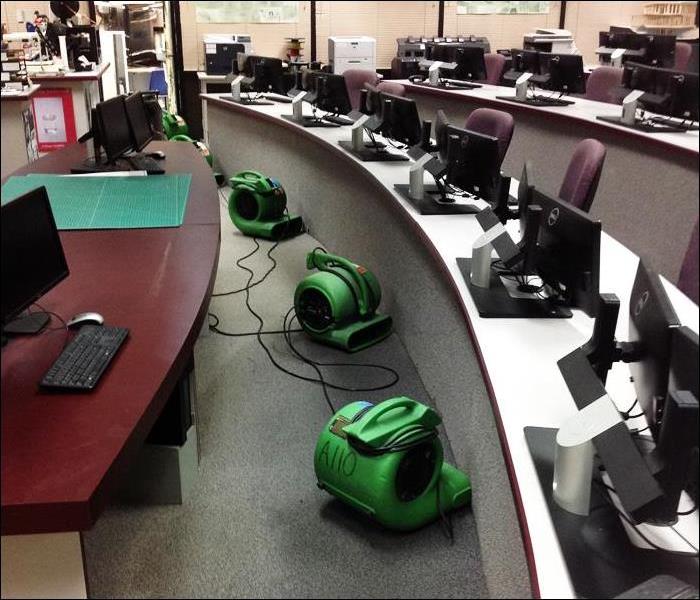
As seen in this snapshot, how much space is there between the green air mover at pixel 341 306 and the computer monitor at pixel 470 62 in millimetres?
3522

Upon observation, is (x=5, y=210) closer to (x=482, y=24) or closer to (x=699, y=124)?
(x=699, y=124)

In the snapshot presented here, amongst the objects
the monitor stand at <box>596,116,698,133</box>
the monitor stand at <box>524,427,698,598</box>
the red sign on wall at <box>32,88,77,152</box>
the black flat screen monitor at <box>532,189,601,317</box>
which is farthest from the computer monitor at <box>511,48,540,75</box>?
the monitor stand at <box>524,427,698,598</box>

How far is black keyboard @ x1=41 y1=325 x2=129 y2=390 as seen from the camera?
1422 mm

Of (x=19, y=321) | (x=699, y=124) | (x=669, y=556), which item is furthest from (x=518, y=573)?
(x=699, y=124)

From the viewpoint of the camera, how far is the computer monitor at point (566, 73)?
501 cm

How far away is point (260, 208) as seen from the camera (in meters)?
4.95

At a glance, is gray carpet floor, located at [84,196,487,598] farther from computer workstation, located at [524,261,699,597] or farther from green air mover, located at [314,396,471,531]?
computer workstation, located at [524,261,699,597]

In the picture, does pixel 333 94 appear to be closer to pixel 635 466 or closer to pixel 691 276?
pixel 691 276

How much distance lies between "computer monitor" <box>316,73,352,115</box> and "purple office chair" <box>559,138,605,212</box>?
2251 millimetres

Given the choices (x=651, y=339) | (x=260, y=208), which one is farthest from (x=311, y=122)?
(x=651, y=339)

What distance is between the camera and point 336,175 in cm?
446

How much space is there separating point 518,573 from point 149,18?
8.00 metres

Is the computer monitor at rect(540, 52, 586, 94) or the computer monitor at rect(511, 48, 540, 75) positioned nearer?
the computer monitor at rect(540, 52, 586, 94)

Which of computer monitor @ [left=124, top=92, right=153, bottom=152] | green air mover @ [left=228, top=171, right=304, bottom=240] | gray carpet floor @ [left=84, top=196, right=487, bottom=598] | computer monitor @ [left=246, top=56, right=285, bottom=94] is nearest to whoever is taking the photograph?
gray carpet floor @ [left=84, top=196, right=487, bottom=598]
